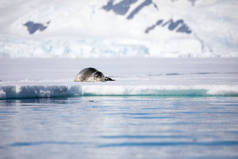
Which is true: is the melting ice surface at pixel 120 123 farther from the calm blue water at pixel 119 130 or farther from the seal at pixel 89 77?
the seal at pixel 89 77

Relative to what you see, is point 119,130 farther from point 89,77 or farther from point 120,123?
point 89,77

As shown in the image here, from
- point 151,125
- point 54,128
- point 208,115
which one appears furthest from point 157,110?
point 54,128

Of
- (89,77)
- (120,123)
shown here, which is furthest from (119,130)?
(89,77)

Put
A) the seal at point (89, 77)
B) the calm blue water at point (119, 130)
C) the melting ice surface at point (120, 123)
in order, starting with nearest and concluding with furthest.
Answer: the calm blue water at point (119, 130) < the melting ice surface at point (120, 123) < the seal at point (89, 77)

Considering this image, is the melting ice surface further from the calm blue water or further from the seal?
the seal

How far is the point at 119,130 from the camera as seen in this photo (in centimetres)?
718

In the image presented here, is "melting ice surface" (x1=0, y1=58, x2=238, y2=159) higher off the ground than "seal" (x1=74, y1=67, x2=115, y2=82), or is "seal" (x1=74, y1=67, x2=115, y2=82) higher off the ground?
"seal" (x1=74, y1=67, x2=115, y2=82)

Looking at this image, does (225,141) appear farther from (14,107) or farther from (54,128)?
(14,107)

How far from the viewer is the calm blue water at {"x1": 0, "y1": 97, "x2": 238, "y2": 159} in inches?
220

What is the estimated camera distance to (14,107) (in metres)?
10.6

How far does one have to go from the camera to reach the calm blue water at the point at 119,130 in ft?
18.3

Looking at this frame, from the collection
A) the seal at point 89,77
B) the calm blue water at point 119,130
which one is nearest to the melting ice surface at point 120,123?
the calm blue water at point 119,130

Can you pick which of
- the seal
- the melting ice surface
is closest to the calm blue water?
the melting ice surface

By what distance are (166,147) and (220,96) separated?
766cm
